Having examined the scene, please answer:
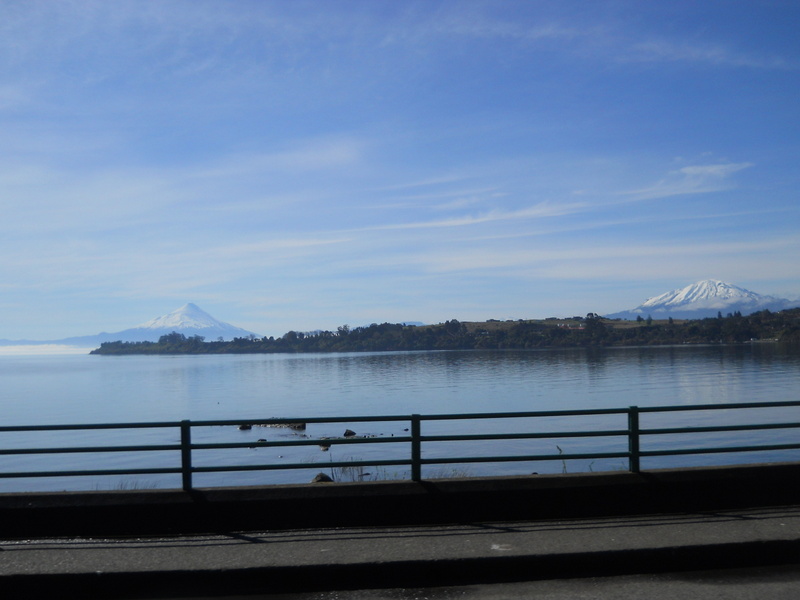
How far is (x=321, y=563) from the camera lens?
696 centimetres

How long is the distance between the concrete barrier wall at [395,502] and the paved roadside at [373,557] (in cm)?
25

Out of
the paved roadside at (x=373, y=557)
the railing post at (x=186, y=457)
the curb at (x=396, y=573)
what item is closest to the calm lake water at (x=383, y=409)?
the railing post at (x=186, y=457)

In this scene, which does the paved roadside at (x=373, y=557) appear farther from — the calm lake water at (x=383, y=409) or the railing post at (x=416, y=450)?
the calm lake water at (x=383, y=409)

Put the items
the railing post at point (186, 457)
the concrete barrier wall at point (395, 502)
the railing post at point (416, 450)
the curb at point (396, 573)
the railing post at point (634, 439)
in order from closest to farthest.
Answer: the curb at point (396, 573), the concrete barrier wall at point (395, 502), the railing post at point (186, 457), the railing post at point (416, 450), the railing post at point (634, 439)

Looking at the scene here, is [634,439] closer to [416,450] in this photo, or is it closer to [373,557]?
[416,450]

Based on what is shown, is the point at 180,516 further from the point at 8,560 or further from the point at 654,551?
the point at 654,551

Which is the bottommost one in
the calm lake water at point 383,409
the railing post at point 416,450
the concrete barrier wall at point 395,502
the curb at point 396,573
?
the calm lake water at point 383,409

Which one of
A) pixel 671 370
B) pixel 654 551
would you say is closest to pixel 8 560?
pixel 654 551

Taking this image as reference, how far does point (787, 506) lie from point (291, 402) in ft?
203

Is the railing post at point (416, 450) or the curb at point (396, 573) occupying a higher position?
the railing post at point (416, 450)

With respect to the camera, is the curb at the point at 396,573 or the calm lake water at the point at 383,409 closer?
the curb at the point at 396,573

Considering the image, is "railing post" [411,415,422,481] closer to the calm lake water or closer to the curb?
the curb

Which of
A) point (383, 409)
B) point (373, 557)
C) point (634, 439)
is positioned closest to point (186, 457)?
point (373, 557)

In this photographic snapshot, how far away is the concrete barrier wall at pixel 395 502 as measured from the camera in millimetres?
8430
